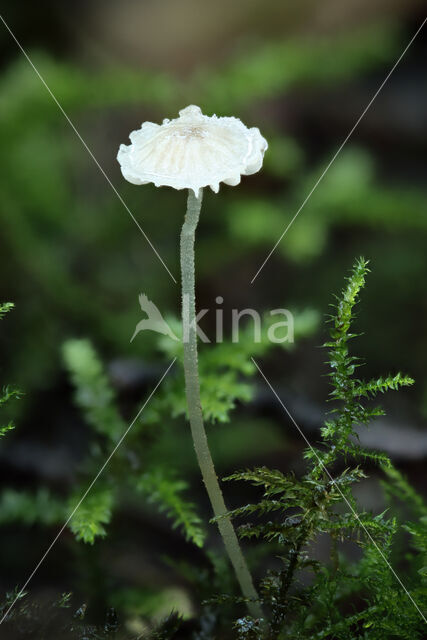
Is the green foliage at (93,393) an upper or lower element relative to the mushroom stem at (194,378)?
upper

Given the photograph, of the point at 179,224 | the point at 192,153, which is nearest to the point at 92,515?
the point at 192,153

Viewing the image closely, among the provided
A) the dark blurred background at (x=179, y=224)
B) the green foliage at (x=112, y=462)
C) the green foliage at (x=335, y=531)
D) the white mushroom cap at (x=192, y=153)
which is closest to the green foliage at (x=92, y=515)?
the green foliage at (x=112, y=462)

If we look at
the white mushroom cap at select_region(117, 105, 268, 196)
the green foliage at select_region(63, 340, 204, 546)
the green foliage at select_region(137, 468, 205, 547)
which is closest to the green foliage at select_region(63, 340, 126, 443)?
the green foliage at select_region(63, 340, 204, 546)

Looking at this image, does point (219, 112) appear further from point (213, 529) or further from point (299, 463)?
point (213, 529)

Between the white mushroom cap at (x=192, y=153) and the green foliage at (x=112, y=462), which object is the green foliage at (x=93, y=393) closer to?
the green foliage at (x=112, y=462)

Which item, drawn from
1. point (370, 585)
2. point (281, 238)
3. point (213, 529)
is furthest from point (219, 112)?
point (370, 585)

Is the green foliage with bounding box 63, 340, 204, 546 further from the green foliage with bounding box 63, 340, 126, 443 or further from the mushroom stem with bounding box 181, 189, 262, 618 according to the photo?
the mushroom stem with bounding box 181, 189, 262, 618

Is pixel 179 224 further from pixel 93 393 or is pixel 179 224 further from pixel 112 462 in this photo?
pixel 112 462
